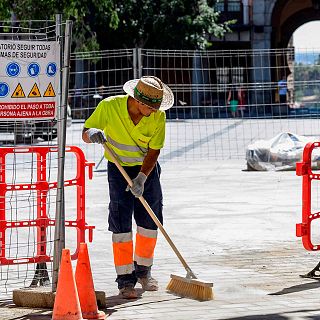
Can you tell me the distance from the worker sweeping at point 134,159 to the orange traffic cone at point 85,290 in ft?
3.18

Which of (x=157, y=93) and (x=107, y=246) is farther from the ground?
(x=157, y=93)

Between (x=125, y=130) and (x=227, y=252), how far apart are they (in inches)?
97.3

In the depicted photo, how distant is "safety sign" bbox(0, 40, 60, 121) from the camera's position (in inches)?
320

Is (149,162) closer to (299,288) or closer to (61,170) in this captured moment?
(61,170)

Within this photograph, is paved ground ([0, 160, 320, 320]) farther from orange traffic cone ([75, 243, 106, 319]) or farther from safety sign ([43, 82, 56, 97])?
safety sign ([43, 82, 56, 97])

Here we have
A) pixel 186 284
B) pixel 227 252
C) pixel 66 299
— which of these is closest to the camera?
pixel 66 299

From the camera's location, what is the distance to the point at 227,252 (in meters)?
10.5

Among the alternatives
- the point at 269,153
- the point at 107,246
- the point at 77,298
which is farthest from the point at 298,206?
the point at 77,298

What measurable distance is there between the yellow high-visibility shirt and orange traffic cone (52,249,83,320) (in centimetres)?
170

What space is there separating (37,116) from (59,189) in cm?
74

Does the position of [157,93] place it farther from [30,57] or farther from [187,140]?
[187,140]

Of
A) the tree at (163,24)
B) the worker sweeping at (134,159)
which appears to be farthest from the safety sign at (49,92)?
the tree at (163,24)

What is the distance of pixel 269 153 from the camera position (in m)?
19.3

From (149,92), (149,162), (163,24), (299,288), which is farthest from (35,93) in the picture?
(163,24)
